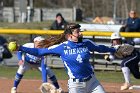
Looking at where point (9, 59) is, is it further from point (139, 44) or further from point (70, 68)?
point (70, 68)

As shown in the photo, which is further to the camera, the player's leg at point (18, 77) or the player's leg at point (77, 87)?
the player's leg at point (18, 77)

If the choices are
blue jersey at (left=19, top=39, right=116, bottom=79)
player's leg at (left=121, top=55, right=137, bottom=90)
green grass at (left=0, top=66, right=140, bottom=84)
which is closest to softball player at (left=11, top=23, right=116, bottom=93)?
blue jersey at (left=19, top=39, right=116, bottom=79)

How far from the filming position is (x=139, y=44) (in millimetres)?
17891

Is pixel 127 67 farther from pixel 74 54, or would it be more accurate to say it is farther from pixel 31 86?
pixel 74 54

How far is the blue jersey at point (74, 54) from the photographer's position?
29.6ft

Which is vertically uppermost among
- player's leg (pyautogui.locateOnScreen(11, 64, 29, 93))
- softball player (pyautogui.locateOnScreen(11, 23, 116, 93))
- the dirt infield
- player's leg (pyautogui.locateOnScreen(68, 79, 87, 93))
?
softball player (pyautogui.locateOnScreen(11, 23, 116, 93))

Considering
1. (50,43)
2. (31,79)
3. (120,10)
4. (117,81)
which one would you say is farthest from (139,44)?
(120,10)

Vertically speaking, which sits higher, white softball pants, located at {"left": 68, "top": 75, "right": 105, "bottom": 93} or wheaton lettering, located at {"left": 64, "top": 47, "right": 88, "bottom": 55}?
wheaton lettering, located at {"left": 64, "top": 47, "right": 88, "bottom": 55}

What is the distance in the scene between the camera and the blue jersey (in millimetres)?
9016

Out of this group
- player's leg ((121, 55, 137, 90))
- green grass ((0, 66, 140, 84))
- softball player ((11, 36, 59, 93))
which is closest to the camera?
softball player ((11, 36, 59, 93))

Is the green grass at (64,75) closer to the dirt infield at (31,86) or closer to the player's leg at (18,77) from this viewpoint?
the dirt infield at (31,86)

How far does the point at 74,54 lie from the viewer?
902cm

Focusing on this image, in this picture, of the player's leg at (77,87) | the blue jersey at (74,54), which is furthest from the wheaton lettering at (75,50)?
the player's leg at (77,87)

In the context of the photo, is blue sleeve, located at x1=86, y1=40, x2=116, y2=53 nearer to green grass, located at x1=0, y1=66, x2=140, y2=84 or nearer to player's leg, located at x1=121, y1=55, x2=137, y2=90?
player's leg, located at x1=121, y1=55, x2=137, y2=90
